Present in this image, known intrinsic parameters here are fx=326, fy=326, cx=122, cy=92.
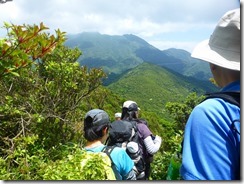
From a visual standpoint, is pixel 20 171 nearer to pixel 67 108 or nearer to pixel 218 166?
pixel 67 108

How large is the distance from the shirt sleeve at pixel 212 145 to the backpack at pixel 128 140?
3.94 ft

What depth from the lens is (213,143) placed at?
86cm

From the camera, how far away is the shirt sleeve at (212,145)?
86cm

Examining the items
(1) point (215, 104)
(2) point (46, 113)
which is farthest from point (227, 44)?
(2) point (46, 113)

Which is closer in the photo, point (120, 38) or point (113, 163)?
point (113, 163)

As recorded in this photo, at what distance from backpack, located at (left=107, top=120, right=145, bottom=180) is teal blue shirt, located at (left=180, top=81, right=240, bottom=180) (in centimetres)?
120

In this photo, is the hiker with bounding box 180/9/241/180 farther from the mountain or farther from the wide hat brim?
the mountain

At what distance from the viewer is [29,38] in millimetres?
1692

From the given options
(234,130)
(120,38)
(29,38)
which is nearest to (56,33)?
(29,38)

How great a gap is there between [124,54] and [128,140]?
160 meters

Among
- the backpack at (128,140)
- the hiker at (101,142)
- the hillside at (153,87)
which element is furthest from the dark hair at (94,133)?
the hillside at (153,87)

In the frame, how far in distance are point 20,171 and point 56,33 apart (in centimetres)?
103

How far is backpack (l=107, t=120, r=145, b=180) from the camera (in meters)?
2.18

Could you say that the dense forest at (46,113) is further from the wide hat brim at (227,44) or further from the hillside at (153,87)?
the hillside at (153,87)
